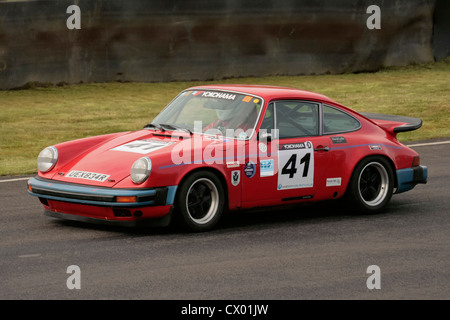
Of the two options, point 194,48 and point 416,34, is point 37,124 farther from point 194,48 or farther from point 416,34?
point 416,34

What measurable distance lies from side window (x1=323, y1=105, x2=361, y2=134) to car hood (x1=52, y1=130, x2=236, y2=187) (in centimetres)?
131

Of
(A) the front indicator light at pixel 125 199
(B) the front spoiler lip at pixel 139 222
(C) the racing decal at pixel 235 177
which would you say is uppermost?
(C) the racing decal at pixel 235 177

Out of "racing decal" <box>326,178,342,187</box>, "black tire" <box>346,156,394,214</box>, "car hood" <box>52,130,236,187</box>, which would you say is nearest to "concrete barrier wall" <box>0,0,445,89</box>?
"car hood" <box>52,130,236,187</box>

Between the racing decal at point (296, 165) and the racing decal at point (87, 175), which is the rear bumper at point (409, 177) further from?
the racing decal at point (87, 175)

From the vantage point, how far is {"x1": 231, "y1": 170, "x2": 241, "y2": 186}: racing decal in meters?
8.37

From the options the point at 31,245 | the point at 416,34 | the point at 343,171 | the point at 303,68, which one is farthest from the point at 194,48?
the point at 31,245

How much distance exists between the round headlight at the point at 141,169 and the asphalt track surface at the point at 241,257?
0.54 meters

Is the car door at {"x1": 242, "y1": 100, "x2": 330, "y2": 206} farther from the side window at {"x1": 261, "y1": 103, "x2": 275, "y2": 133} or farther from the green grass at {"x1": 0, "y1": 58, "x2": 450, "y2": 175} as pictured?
the green grass at {"x1": 0, "y1": 58, "x2": 450, "y2": 175}

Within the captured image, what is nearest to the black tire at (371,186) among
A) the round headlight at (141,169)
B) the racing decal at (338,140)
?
the racing decal at (338,140)

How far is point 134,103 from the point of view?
18.1 metres

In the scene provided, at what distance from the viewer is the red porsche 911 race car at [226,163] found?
8.05 meters

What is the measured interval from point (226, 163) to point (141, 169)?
2.66 feet

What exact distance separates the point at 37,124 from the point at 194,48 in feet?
12.7
